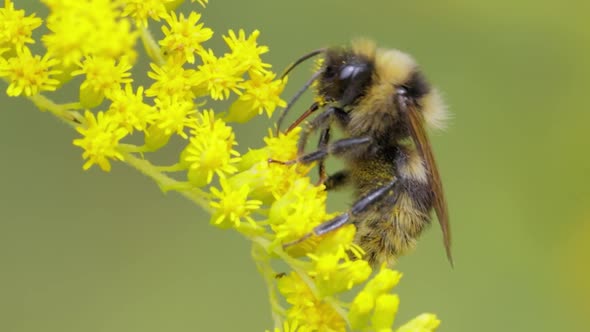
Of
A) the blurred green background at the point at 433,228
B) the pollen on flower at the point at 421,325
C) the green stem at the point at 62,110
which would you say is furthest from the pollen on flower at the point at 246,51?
the blurred green background at the point at 433,228

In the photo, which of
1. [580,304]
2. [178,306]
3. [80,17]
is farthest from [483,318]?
[80,17]

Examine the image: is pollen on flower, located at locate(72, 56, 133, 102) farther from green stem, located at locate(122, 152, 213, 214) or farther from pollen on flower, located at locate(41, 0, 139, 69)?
pollen on flower, located at locate(41, 0, 139, 69)

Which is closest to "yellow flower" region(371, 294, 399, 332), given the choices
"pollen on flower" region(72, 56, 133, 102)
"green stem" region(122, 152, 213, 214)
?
"green stem" region(122, 152, 213, 214)

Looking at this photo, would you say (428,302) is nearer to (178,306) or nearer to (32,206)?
(178,306)

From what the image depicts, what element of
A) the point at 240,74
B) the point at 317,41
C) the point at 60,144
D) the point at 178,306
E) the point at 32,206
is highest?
the point at 317,41

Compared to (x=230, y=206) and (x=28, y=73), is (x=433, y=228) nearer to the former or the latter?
(x=230, y=206)

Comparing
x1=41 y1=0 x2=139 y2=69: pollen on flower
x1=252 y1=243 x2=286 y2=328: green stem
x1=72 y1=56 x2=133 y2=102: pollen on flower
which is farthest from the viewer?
x1=252 y1=243 x2=286 y2=328: green stem

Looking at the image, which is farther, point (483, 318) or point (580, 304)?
point (580, 304)
